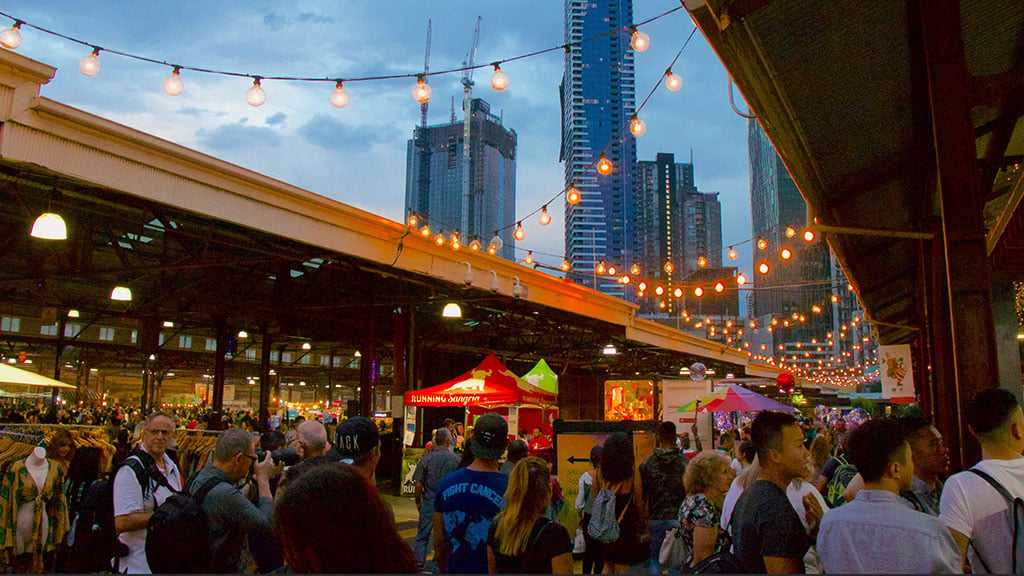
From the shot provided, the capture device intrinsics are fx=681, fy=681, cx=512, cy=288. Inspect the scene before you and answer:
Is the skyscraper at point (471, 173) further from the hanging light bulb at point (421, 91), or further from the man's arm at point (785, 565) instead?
the man's arm at point (785, 565)

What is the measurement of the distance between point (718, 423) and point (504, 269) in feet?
63.1

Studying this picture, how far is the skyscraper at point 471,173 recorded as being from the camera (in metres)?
138

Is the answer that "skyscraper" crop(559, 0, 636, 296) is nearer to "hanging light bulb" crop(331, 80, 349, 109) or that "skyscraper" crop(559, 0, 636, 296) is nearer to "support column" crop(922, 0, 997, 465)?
"hanging light bulb" crop(331, 80, 349, 109)

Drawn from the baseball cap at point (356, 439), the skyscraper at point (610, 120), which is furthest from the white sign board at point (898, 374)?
the skyscraper at point (610, 120)

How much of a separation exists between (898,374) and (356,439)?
513 inches

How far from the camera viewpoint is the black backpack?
4.02 m

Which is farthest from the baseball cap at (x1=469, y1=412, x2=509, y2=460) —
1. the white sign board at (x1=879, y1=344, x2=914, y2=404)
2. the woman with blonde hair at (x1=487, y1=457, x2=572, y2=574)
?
the white sign board at (x1=879, y1=344, x2=914, y2=404)

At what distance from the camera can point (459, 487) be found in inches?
178

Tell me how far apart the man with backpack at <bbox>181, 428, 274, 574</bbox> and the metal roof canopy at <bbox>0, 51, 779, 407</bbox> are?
5985 mm

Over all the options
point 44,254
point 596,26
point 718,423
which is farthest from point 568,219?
point 44,254

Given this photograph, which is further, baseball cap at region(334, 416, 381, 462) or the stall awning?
the stall awning

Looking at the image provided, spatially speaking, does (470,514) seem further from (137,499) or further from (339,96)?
(339,96)

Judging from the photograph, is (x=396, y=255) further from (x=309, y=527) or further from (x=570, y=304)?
(x=309, y=527)

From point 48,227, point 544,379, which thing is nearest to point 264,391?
point 544,379
